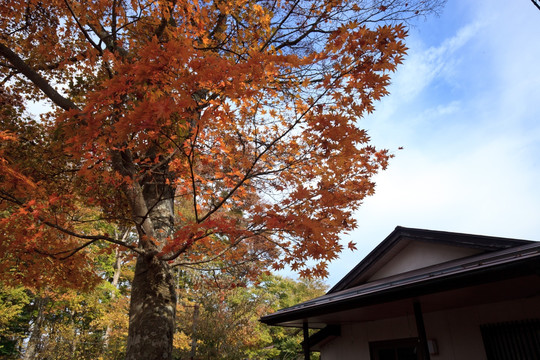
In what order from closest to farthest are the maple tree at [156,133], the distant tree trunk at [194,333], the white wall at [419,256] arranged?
the maple tree at [156,133], the white wall at [419,256], the distant tree trunk at [194,333]

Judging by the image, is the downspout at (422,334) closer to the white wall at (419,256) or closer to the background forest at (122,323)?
the white wall at (419,256)

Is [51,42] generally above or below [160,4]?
above

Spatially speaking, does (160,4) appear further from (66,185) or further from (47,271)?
(47,271)

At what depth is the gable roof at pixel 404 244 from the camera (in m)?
6.07

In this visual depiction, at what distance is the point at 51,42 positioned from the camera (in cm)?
661

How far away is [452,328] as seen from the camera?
19.2 ft

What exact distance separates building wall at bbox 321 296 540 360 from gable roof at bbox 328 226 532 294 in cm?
116

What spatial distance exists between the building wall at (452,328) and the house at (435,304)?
15 millimetres

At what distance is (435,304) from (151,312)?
4.93 metres

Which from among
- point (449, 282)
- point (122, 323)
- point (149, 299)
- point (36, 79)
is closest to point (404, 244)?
point (449, 282)

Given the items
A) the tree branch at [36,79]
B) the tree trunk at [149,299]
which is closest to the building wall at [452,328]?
the tree trunk at [149,299]

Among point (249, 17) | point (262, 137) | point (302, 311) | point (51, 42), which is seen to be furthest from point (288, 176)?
point (51, 42)

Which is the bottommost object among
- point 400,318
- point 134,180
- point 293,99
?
point 400,318

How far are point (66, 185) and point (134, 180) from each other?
3.72 m
